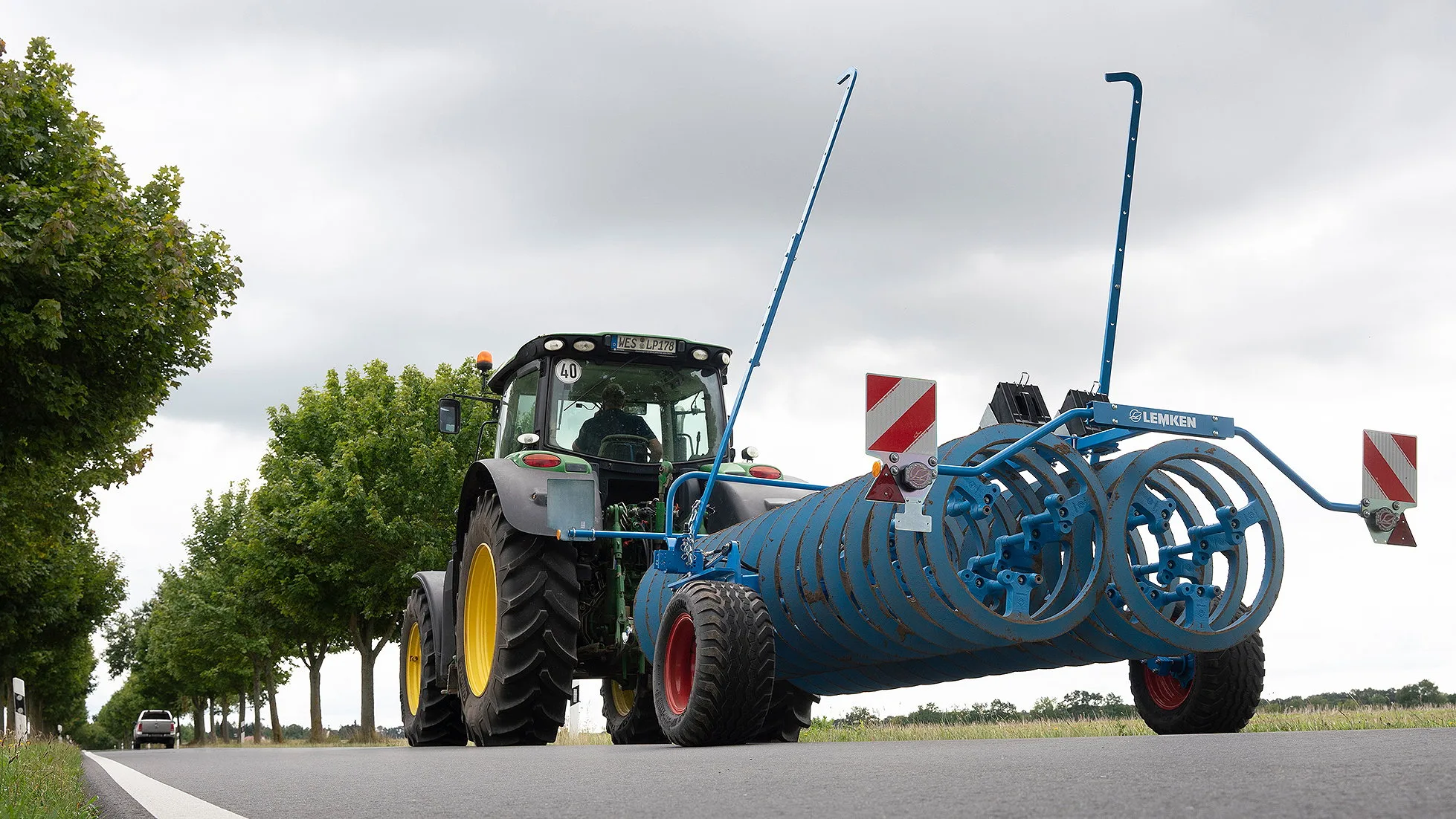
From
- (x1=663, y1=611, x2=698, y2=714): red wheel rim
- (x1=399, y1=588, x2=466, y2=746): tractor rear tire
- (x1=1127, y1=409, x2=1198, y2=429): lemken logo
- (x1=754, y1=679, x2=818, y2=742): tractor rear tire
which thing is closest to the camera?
(x1=1127, y1=409, x2=1198, y2=429): lemken logo

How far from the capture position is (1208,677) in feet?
22.2

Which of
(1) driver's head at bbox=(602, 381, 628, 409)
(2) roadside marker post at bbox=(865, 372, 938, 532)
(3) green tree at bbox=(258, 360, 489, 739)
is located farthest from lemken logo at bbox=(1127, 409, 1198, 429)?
(3) green tree at bbox=(258, 360, 489, 739)

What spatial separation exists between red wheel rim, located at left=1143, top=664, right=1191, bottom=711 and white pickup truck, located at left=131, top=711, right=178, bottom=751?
120 ft

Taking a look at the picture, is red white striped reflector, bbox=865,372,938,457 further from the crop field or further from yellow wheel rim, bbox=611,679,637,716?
yellow wheel rim, bbox=611,679,637,716

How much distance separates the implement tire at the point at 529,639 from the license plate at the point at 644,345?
1.52 metres

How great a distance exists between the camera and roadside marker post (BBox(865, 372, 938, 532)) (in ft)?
19.1

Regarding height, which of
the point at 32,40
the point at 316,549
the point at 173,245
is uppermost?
the point at 32,40

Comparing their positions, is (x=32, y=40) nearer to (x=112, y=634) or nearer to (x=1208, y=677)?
(x=1208, y=677)

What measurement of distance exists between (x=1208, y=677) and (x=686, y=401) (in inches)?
178

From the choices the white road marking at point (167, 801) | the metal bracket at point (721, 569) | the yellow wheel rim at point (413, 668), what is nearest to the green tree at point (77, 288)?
the yellow wheel rim at point (413, 668)

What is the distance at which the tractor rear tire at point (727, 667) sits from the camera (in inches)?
249

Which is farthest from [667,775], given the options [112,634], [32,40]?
[112,634]

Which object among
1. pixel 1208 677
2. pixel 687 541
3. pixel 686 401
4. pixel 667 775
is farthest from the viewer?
pixel 686 401

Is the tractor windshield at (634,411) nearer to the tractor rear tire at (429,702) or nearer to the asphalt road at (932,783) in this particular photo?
the tractor rear tire at (429,702)
